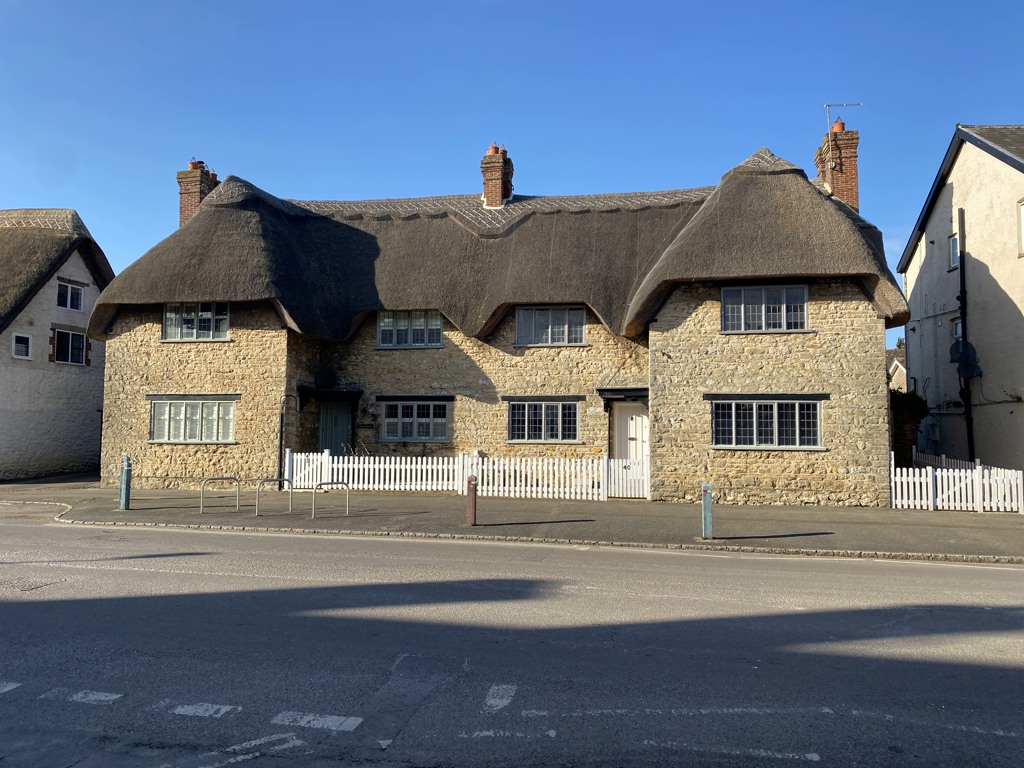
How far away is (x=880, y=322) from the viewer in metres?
17.1

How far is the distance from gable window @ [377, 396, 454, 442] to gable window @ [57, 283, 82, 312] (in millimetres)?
13673

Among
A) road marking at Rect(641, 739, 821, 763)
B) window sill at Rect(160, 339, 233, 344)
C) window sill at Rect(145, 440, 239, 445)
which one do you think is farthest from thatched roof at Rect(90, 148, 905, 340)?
road marking at Rect(641, 739, 821, 763)

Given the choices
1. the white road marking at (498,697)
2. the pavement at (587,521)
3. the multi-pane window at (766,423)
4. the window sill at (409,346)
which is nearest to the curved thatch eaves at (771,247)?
the multi-pane window at (766,423)

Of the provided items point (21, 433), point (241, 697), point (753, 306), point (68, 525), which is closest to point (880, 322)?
point (753, 306)

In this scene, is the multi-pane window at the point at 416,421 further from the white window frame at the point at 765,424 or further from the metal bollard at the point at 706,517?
the metal bollard at the point at 706,517

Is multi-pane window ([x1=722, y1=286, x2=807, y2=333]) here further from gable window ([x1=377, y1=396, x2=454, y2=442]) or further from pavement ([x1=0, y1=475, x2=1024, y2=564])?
gable window ([x1=377, y1=396, x2=454, y2=442])

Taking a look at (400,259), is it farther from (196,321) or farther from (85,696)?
(85,696)

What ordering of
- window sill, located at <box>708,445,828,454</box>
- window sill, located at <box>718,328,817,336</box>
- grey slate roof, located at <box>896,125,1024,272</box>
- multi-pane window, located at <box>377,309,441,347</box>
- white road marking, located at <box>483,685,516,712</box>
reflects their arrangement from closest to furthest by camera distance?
white road marking, located at <box>483,685,516,712</box>
window sill, located at <box>708,445,828,454</box>
window sill, located at <box>718,328,817,336</box>
grey slate roof, located at <box>896,125,1024,272</box>
multi-pane window, located at <box>377,309,441,347</box>

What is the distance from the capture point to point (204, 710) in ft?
15.0

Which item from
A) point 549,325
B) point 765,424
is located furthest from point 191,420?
point 765,424

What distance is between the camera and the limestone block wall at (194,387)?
20016 millimetres

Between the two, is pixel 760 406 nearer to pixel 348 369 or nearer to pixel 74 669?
pixel 348 369

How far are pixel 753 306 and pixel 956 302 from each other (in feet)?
33.1

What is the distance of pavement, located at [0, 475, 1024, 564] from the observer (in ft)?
38.5
